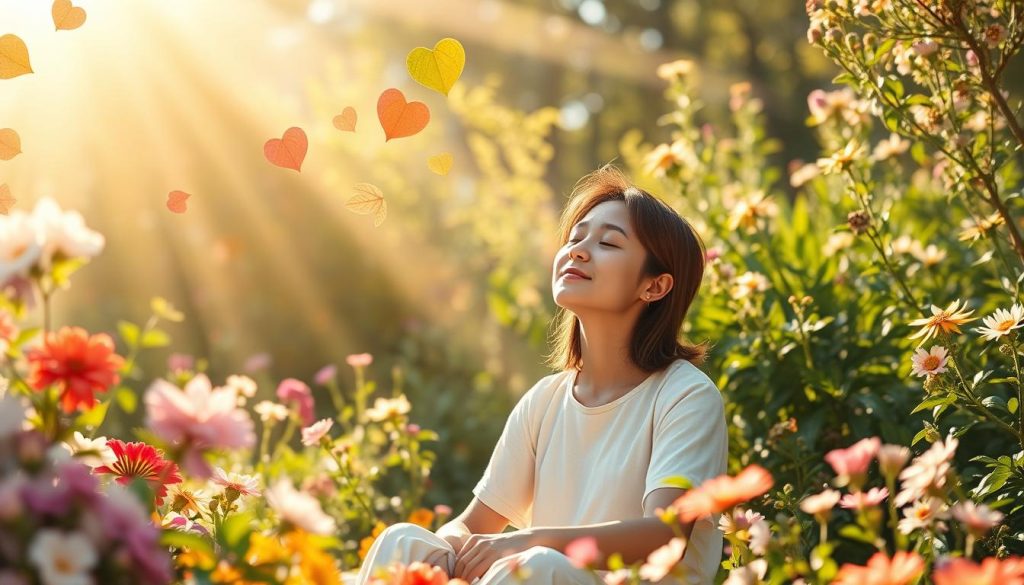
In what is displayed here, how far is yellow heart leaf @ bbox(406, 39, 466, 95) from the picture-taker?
1.62 m

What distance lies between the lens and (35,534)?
39.9 inches

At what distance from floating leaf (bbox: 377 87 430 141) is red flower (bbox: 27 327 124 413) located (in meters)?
0.64

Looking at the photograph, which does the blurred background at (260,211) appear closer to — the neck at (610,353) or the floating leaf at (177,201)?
the neck at (610,353)

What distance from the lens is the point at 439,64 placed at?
163cm

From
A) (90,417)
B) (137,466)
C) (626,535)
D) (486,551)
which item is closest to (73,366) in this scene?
(90,417)

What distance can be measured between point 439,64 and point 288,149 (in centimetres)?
30

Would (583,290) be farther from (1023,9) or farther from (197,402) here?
(197,402)

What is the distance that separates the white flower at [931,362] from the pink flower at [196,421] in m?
1.32

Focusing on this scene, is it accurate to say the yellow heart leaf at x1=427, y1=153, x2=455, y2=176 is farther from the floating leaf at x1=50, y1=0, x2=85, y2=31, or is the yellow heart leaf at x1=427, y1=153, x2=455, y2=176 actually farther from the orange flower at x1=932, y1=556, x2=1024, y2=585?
the orange flower at x1=932, y1=556, x2=1024, y2=585

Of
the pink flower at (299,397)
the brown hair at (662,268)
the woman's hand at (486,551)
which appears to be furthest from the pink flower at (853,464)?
the pink flower at (299,397)

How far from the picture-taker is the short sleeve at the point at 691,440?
6.21ft

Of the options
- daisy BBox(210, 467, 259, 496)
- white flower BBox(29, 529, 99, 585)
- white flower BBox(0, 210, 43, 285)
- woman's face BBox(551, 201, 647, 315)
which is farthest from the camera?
woman's face BBox(551, 201, 647, 315)

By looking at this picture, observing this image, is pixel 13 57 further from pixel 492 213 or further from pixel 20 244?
pixel 492 213

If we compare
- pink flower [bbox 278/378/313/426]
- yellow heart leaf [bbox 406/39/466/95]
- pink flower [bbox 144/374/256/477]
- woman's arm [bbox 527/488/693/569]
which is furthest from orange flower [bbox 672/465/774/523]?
pink flower [bbox 278/378/313/426]
